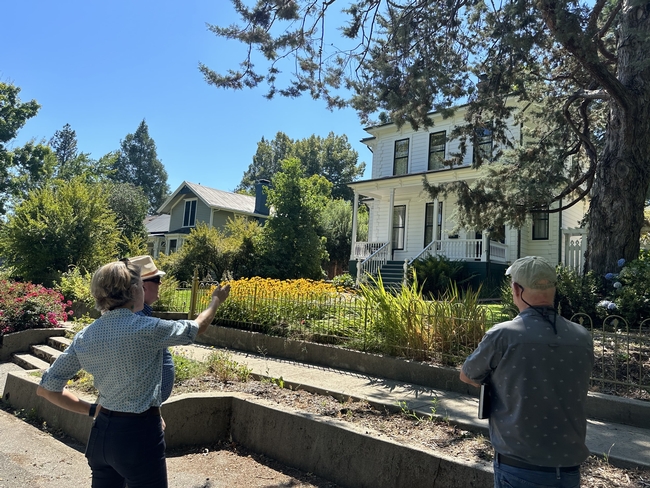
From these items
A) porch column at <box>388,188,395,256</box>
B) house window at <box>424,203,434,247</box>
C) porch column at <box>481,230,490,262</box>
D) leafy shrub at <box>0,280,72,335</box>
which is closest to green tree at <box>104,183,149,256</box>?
porch column at <box>388,188,395,256</box>

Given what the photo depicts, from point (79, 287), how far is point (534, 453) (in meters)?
13.6

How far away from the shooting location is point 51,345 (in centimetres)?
952

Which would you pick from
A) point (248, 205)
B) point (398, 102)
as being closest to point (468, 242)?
point (398, 102)

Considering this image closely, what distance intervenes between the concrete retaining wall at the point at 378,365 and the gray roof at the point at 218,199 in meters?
23.5

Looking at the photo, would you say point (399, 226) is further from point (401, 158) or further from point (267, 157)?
point (267, 157)

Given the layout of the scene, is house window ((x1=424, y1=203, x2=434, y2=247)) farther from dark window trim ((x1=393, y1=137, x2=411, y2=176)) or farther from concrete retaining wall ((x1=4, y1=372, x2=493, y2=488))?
concrete retaining wall ((x1=4, y1=372, x2=493, y2=488))

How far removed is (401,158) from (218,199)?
15.5 meters

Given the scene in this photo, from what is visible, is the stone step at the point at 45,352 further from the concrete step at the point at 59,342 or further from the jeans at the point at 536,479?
the jeans at the point at 536,479

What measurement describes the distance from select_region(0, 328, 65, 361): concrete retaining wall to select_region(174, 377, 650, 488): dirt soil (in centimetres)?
563

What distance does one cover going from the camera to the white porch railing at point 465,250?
696 inches

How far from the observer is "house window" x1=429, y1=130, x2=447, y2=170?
69.8ft

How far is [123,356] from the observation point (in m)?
2.32

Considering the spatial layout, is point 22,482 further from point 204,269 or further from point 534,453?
point 204,269

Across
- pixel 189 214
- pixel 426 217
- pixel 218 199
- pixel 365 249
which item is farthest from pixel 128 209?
pixel 426 217
